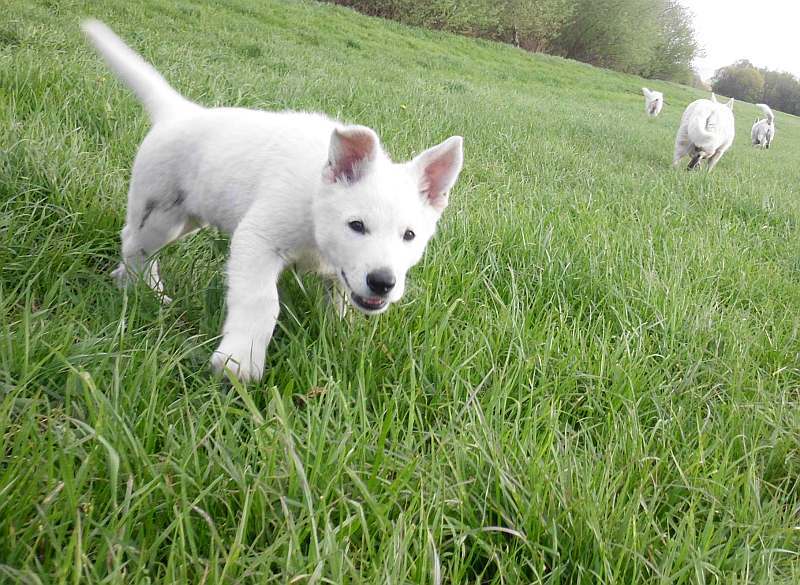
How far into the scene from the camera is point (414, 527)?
125cm

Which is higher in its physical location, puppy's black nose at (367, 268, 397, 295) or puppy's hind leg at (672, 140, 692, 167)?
puppy's hind leg at (672, 140, 692, 167)

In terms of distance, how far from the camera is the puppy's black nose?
6.15ft

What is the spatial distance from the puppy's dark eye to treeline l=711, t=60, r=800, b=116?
253 ft

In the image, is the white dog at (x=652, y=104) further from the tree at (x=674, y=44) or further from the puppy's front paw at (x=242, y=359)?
the tree at (x=674, y=44)

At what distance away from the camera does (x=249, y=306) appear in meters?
1.91

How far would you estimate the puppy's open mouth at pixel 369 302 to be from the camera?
6.42ft

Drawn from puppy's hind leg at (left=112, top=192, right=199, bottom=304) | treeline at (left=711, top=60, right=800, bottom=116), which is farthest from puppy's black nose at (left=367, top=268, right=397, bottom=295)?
treeline at (left=711, top=60, right=800, bottom=116)

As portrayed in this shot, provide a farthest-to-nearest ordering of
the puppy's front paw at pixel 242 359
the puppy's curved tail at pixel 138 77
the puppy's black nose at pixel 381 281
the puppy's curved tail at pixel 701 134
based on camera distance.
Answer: the puppy's curved tail at pixel 701 134, the puppy's curved tail at pixel 138 77, the puppy's black nose at pixel 381 281, the puppy's front paw at pixel 242 359

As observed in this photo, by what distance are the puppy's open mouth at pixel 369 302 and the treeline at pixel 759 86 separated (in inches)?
3038

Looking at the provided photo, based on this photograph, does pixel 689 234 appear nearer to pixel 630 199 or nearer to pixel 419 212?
pixel 630 199

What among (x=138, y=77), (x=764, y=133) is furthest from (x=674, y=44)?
(x=138, y=77)

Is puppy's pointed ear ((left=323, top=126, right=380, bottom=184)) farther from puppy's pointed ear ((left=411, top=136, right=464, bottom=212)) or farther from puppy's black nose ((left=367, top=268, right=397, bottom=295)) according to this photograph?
puppy's black nose ((left=367, top=268, right=397, bottom=295))

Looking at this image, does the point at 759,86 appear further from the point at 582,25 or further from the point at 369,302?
the point at 369,302

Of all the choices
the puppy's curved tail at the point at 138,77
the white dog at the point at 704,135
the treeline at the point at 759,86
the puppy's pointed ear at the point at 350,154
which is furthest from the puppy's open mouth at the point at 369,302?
the treeline at the point at 759,86
